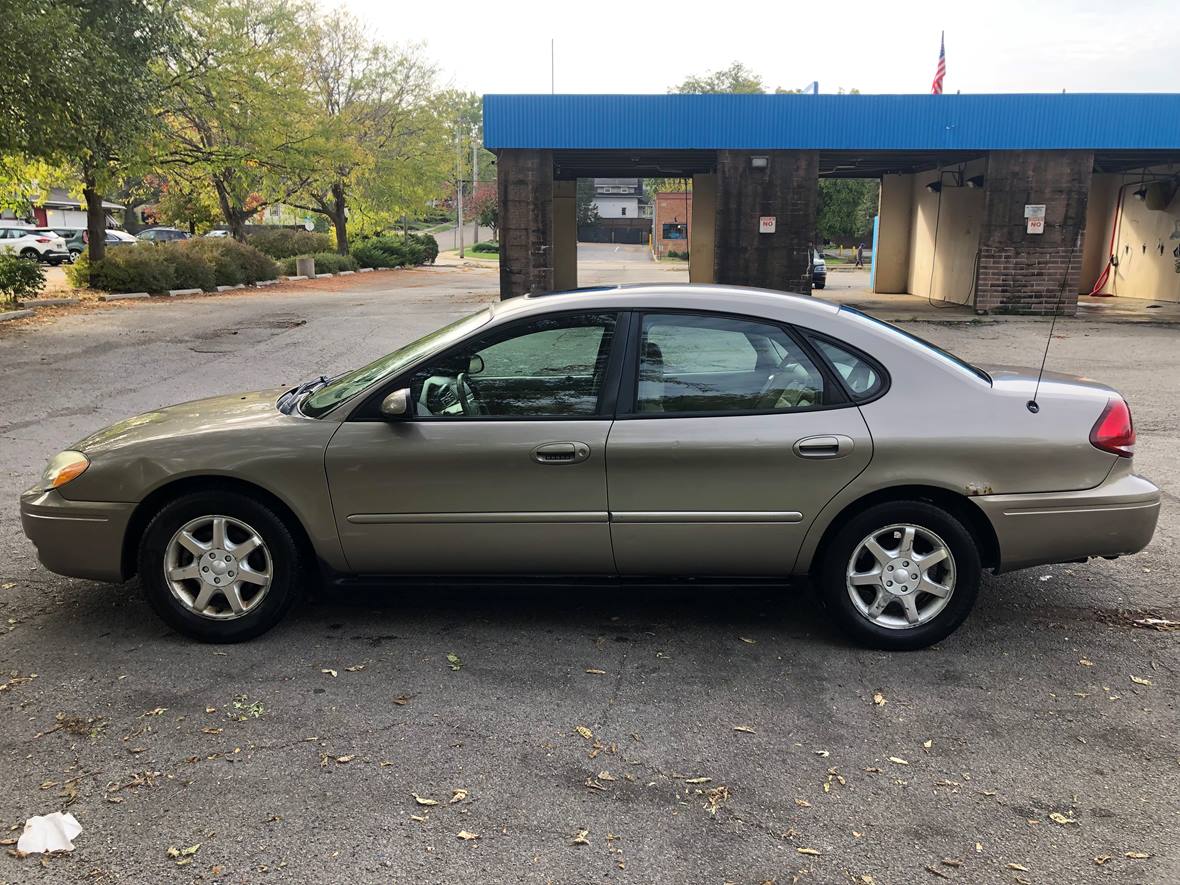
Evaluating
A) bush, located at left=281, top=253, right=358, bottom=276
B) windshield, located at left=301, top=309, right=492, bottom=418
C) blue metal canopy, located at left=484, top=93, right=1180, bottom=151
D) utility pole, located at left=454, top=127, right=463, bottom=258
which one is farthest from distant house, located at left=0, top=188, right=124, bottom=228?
windshield, located at left=301, top=309, right=492, bottom=418

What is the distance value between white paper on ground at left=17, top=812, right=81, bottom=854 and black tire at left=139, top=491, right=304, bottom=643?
1.25 metres

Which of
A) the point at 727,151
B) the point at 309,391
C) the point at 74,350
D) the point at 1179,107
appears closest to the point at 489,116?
the point at 727,151

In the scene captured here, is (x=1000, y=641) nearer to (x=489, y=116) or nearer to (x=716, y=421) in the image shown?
(x=716, y=421)

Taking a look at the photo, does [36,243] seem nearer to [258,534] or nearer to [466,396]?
[258,534]

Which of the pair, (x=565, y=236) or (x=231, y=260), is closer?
(x=565, y=236)

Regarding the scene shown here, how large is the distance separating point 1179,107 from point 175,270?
24.4 meters

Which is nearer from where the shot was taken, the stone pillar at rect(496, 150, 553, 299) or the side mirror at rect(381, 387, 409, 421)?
the side mirror at rect(381, 387, 409, 421)

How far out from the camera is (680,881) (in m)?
2.65

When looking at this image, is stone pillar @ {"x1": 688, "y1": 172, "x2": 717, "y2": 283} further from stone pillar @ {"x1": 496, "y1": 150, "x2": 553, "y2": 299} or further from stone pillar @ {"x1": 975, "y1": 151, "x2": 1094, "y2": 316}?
stone pillar @ {"x1": 975, "y1": 151, "x2": 1094, "y2": 316}

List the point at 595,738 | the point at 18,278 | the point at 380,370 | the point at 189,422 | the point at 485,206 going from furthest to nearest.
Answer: the point at 485,206 < the point at 18,278 < the point at 380,370 < the point at 189,422 < the point at 595,738

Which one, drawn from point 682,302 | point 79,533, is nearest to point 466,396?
point 682,302

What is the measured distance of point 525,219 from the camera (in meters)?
21.2

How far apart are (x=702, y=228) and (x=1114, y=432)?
24.7 meters

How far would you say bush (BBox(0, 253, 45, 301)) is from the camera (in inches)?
775
